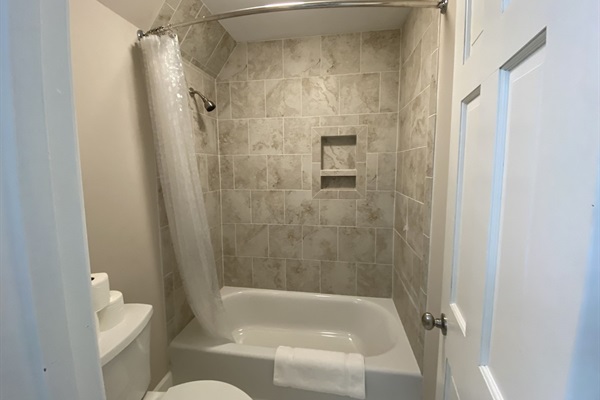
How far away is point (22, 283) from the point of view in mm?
301

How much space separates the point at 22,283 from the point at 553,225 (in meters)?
0.62

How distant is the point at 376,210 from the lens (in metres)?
2.06

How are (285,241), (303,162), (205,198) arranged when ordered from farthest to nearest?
(285,241), (303,162), (205,198)

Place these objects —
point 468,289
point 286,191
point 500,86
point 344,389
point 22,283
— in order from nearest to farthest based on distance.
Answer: point 22,283
point 500,86
point 468,289
point 344,389
point 286,191

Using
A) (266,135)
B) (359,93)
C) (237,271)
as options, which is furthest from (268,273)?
(359,93)

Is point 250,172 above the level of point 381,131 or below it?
below

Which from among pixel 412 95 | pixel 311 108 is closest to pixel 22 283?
pixel 412 95

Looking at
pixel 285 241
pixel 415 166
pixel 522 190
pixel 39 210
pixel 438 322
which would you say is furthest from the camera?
pixel 285 241

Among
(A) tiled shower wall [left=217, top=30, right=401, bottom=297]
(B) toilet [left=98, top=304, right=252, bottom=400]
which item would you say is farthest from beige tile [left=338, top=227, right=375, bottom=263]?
(B) toilet [left=98, top=304, right=252, bottom=400]

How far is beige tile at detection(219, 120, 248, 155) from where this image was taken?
217cm

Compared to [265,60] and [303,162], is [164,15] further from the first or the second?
[303,162]

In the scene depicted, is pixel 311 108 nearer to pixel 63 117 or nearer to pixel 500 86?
pixel 500 86

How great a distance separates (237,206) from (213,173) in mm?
326

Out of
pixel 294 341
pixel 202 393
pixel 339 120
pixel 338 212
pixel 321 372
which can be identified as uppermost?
pixel 339 120
